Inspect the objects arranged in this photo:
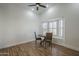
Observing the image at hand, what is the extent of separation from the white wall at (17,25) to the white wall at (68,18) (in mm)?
469

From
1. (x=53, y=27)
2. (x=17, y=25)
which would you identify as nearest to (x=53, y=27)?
(x=53, y=27)

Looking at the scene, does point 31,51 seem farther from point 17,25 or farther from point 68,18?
point 68,18

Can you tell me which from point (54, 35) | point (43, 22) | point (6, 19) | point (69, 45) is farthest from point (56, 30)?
point (6, 19)

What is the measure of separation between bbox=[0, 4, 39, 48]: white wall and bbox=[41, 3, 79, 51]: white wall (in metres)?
0.47

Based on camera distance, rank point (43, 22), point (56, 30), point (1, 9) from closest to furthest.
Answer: point (1, 9), point (56, 30), point (43, 22)

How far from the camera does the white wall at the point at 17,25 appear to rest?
2.05m

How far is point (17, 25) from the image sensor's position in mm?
2377

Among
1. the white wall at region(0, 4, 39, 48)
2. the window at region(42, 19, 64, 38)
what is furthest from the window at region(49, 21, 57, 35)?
the white wall at region(0, 4, 39, 48)

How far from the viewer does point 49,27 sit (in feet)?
8.14

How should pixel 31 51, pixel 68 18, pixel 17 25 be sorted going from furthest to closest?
pixel 68 18 → pixel 17 25 → pixel 31 51

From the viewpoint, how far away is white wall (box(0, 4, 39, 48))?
6.72ft

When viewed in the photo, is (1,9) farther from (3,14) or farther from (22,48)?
(22,48)

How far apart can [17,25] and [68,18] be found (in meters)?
2.28

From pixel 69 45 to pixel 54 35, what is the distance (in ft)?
2.96
